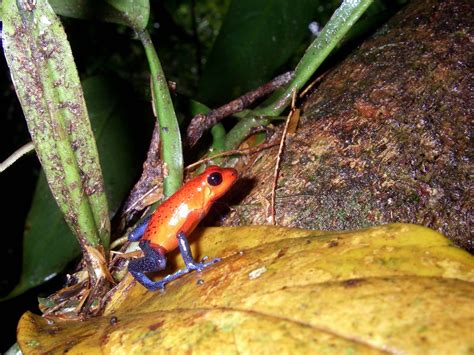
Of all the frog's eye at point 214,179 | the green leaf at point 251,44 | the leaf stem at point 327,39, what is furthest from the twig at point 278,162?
the green leaf at point 251,44

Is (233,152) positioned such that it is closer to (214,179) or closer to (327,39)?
(214,179)

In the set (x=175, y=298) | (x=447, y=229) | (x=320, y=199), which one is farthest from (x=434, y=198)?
(x=175, y=298)

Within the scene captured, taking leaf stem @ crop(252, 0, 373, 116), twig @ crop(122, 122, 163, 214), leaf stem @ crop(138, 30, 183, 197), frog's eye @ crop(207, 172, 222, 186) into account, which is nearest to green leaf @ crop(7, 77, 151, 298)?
twig @ crop(122, 122, 163, 214)

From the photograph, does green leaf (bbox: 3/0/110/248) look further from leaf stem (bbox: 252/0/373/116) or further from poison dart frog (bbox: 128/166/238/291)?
leaf stem (bbox: 252/0/373/116)

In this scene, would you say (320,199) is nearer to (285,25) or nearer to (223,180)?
(223,180)

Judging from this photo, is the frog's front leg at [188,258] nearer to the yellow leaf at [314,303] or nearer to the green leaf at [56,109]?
the yellow leaf at [314,303]

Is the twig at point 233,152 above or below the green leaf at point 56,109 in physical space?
below

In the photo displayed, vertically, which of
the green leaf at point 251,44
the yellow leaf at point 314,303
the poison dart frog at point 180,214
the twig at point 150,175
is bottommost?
the yellow leaf at point 314,303

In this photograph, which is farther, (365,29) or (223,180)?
(365,29)
